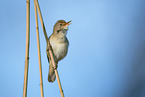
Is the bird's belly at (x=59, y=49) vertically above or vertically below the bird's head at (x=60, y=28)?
below

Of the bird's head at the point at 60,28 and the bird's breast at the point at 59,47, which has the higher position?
the bird's head at the point at 60,28

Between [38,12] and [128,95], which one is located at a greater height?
[38,12]

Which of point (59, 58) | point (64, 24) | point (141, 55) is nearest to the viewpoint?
point (141, 55)

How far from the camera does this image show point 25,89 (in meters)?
0.40

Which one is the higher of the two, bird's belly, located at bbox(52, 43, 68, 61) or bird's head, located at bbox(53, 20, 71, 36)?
bird's head, located at bbox(53, 20, 71, 36)

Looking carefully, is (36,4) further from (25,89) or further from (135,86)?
(135,86)

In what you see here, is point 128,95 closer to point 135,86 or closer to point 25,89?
point 135,86

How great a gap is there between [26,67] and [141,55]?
290 mm

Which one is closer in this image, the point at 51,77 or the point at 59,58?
the point at 51,77

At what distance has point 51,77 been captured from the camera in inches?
28.8

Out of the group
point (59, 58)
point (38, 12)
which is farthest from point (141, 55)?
point (59, 58)

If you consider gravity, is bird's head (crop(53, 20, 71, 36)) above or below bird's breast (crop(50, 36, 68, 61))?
above

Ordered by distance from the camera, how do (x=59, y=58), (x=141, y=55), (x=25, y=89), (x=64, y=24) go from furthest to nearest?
(x=59, y=58) < (x=64, y=24) < (x=141, y=55) < (x=25, y=89)

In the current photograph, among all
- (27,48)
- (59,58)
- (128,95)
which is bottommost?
(128,95)
